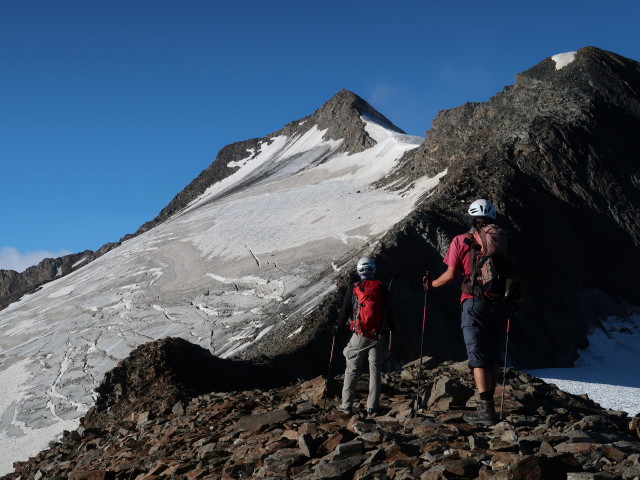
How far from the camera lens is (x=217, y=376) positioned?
17.1 metres

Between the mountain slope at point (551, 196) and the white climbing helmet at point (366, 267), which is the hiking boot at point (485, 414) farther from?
the mountain slope at point (551, 196)

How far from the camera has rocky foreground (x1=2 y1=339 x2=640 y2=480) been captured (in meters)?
6.34

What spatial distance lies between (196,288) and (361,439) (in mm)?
35448

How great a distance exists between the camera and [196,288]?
139ft

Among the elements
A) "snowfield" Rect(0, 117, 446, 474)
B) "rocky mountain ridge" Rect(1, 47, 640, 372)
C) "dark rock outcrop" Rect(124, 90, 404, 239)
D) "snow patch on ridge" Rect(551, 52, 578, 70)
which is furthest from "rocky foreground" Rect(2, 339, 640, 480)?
"dark rock outcrop" Rect(124, 90, 404, 239)

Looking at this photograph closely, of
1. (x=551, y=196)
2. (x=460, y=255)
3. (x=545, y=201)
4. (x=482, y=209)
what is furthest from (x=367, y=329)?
(x=551, y=196)

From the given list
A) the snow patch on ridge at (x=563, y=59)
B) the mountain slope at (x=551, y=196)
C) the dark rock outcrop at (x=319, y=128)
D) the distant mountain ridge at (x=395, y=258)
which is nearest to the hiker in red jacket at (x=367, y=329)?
the distant mountain ridge at (x=395, y=258)

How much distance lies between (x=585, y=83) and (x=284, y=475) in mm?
46495

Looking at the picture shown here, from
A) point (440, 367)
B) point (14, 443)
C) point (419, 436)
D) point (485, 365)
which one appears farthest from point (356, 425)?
point (14, 443)

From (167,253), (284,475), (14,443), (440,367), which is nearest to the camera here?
(284,475)

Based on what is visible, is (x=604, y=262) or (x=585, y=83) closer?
(x=604, y=262)

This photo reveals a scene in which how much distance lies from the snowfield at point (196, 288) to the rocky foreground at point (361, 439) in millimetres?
14286

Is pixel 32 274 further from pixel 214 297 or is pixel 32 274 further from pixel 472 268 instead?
pixel 472 268

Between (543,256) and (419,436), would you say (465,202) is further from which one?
(419,436)
